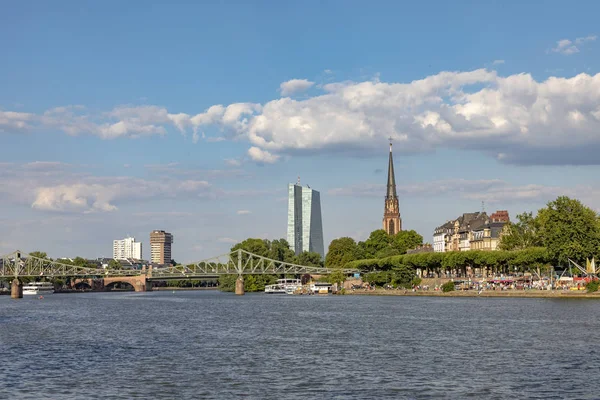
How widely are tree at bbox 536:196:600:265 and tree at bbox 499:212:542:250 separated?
2699 centimetres

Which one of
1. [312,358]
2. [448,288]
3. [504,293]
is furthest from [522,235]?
[312,358]

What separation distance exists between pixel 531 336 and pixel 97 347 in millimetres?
29062

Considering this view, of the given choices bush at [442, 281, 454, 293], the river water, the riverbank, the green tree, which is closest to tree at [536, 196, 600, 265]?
the riverbank

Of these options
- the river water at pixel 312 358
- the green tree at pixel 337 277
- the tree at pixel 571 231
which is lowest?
the river water at pixel 312 358

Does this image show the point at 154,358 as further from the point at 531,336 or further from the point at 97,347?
the point at 531,336

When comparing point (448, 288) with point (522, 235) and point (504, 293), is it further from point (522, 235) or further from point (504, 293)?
point (522, 235)

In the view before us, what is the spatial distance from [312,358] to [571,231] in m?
84.5

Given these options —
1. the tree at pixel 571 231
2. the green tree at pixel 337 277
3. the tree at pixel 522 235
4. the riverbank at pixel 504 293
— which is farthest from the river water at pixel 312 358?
the green tree at pixel 337 277

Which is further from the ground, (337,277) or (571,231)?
(571,231)

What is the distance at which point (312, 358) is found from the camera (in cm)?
4706

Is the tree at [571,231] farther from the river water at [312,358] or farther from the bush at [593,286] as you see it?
the river water at [312,358]

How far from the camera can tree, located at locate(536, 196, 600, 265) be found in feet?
399

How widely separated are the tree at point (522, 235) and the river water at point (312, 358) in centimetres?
7705

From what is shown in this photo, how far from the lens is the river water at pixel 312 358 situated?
35969mm
